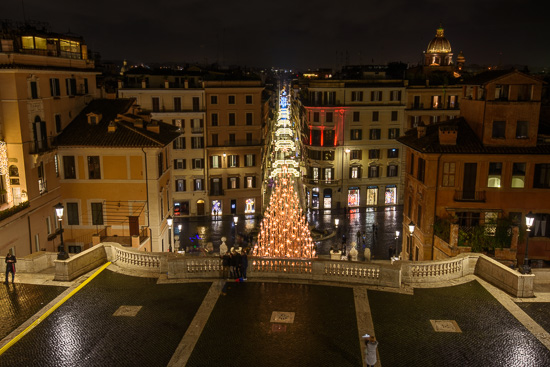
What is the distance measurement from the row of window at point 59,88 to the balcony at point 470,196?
2782 centimetres

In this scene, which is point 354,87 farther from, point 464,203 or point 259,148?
point 464,203

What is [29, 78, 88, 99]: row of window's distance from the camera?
32.7 meters

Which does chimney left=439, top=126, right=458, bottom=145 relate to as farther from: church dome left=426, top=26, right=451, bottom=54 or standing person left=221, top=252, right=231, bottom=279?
church dome left=426, top=26, right=451, bottom=54

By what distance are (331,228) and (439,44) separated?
4358 cm

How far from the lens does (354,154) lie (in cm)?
6184

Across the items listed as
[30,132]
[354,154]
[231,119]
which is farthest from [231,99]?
[30,132]

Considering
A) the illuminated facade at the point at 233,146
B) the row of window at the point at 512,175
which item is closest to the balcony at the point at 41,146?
the row of window at the point at 512,175

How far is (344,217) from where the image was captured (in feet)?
190

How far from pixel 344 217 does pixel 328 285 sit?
3688 centimetres

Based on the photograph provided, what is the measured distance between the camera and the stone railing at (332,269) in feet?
70.5

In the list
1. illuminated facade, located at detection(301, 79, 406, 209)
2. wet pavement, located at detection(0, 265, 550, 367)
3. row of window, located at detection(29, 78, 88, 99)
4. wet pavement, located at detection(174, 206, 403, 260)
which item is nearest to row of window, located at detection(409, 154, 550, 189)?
wet pavement, located at detection(0, 265, 550, 367)

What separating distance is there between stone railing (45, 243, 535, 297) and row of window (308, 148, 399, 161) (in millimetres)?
39015

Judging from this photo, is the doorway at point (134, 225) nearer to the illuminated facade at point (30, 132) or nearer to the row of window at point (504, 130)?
the illuminated facade at point (30, 132)

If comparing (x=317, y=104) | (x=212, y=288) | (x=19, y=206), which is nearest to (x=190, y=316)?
(x=212, y=288)
